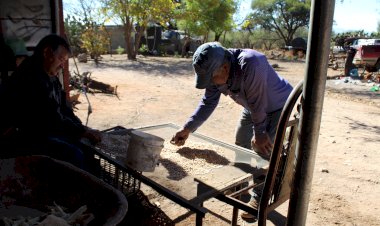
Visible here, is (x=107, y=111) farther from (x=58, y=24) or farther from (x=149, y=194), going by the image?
(x=149, y=194)

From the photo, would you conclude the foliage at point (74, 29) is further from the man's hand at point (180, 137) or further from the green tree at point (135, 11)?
the man's hand at point (180, 137)

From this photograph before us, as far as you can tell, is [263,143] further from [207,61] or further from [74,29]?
[74,29]

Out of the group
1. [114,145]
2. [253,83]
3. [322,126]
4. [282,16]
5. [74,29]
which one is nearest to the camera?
[253,83]

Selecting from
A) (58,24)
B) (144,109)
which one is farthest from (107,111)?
(58,24)

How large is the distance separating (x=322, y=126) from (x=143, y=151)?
5.54m

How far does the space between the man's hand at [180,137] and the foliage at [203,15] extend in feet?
59.5

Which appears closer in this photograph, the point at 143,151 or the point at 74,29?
the point at 143,151

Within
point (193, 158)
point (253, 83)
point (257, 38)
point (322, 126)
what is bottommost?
point (322, 126)

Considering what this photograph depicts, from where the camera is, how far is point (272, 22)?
114 ft

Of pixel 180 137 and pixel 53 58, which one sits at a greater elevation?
pixel 53 58

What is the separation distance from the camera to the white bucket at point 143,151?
2225mm

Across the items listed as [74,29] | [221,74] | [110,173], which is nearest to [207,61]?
[221,74]

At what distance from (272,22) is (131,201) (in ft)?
112

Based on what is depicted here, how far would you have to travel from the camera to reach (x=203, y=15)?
70.0 ft
